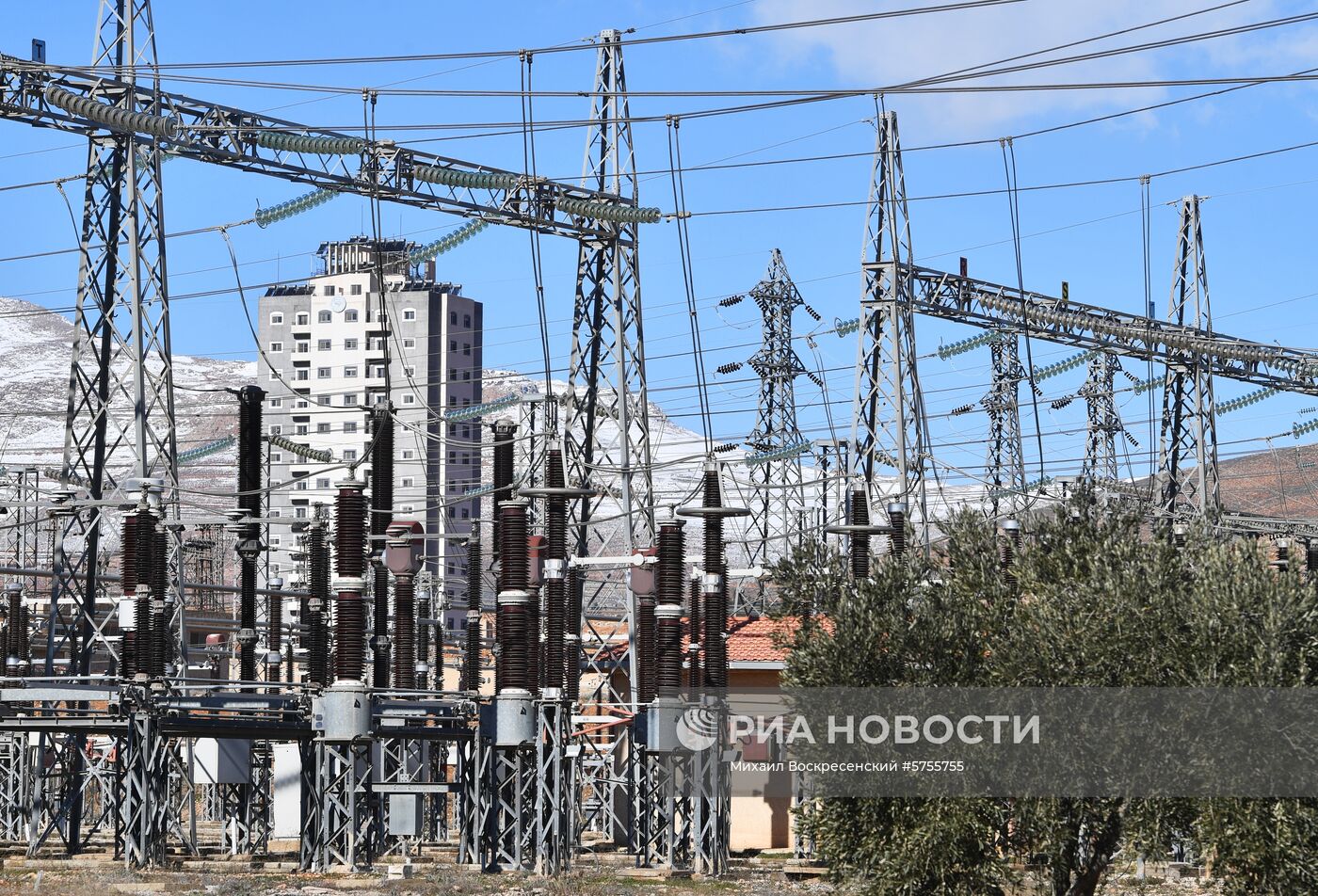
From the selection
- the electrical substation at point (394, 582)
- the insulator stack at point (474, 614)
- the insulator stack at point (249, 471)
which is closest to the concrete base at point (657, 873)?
the electrical substation at point (394, 582)

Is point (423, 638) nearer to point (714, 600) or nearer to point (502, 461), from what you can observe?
point (502, 461)

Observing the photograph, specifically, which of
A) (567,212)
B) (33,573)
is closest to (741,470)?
(33,573)

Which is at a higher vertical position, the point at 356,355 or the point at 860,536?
the point at 356,355

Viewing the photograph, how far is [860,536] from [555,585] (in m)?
5.89

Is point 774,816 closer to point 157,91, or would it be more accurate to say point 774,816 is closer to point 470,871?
point 470,871

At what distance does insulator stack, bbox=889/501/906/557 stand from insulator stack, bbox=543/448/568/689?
19.0 feet

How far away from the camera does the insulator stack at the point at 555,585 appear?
30.9 meters

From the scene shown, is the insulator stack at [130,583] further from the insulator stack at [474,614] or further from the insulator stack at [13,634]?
the insulator stack at [13,634]

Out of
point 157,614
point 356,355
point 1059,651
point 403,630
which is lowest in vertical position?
point 1059,651

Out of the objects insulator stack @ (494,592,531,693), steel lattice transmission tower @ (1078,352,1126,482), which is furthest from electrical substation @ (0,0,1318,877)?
steel lattice transmission tower @ (1078,352,1126,482)

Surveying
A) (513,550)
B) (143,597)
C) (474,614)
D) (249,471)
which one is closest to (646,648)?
(513,550)

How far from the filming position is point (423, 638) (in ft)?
173

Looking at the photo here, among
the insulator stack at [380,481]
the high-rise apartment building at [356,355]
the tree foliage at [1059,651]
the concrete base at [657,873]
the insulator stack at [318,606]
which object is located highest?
the high-rise apartment building at [356,355]

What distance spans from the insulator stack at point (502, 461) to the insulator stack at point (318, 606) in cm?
430
